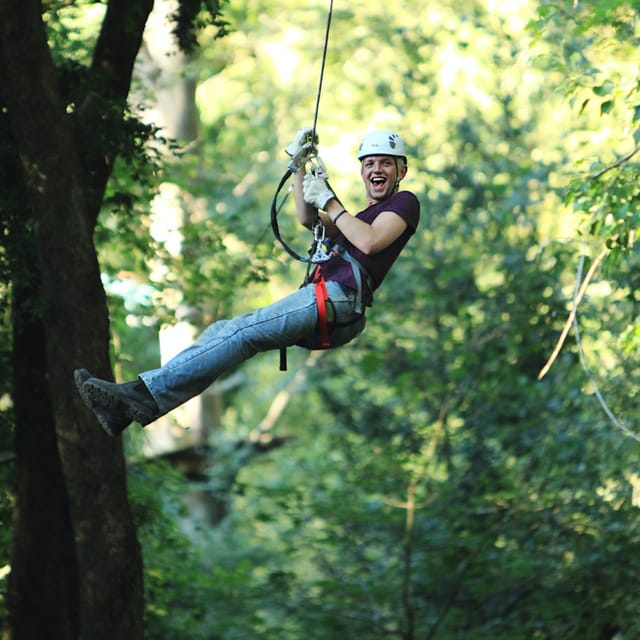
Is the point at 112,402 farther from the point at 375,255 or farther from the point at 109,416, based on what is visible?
the point at 375,255

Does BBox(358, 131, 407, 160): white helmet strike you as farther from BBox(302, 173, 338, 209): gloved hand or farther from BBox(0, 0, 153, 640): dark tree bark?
BBox(0, 0, 153, 640): dark tree bark

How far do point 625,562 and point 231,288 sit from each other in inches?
149

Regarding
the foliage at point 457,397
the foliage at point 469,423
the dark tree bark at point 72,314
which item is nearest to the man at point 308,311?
the dark tree bark at point 72,314

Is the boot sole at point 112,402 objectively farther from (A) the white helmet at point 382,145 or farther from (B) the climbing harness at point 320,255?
(A) the white helmet at point 382,145

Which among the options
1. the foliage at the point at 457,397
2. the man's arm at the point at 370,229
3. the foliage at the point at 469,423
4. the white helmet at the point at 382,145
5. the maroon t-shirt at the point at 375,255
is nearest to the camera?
the man's arm at the point at 370,229

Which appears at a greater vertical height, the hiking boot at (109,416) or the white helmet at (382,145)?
the white helmet at (382,145)

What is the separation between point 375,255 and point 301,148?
1.67 feet

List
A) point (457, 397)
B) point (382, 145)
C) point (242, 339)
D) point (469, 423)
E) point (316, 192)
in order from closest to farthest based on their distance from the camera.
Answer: point (242, 339), point (316, 192), point (382, 145), point (469, 423), point (457, 397)

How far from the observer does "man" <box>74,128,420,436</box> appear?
4113mm

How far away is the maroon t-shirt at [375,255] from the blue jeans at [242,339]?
Result: 0.06m

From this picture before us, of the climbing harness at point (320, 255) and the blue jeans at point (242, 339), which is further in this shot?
the climbing harness at point (320, 255)

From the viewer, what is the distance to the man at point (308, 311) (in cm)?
411

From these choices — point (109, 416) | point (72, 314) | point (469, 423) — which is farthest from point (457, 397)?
point (109, 416)

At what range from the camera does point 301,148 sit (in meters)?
4.43
